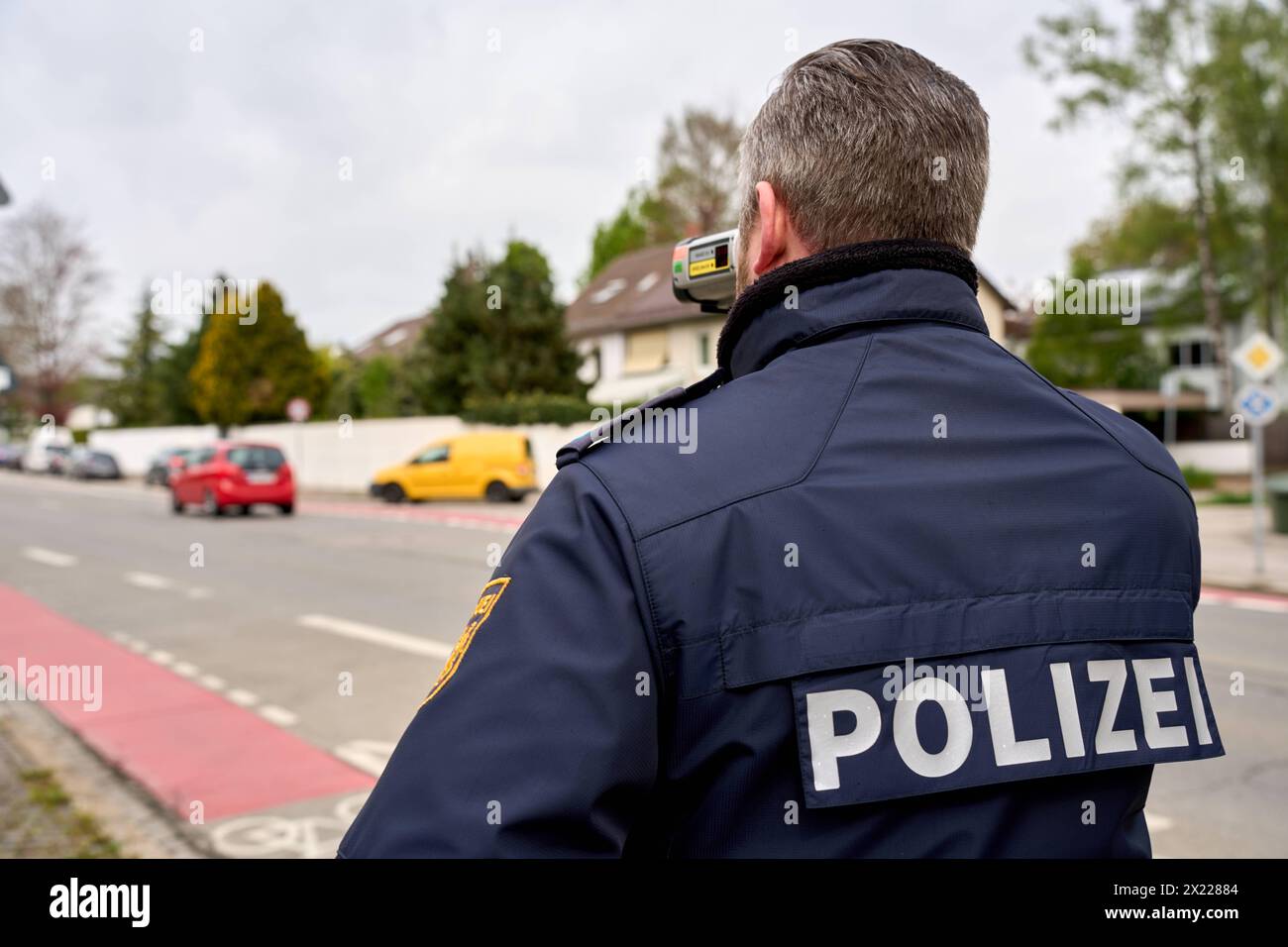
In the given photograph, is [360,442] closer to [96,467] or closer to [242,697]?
[96,467]

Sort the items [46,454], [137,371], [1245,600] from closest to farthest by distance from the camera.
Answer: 1. [1245,600]
2. [46,454]
3. [137,371]

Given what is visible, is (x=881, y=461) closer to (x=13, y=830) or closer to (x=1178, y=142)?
(x=13, y=830)

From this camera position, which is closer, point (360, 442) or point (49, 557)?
point (49, 557)

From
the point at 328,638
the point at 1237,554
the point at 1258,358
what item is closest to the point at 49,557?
the point at 328,638

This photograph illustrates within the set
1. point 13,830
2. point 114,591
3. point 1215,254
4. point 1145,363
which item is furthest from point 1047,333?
point 13,830

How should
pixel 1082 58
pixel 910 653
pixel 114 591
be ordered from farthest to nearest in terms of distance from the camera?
1. pixel 1082 58
2. pixel 114 591
3. pixel 910 653

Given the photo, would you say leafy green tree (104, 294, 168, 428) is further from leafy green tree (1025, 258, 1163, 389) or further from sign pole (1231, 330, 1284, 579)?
sign pole (1231, 330, 1284, 579)

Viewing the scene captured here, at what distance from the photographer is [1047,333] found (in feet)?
129

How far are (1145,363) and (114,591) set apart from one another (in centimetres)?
3670

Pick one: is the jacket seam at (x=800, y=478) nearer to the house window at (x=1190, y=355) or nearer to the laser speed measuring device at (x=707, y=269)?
the laser speed measuring device at (x=707, y=269)

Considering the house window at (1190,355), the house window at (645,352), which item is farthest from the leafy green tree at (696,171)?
the house window at (1190,355)

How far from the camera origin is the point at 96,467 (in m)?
43.2

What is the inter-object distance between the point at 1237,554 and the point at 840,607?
15269 millimetres
